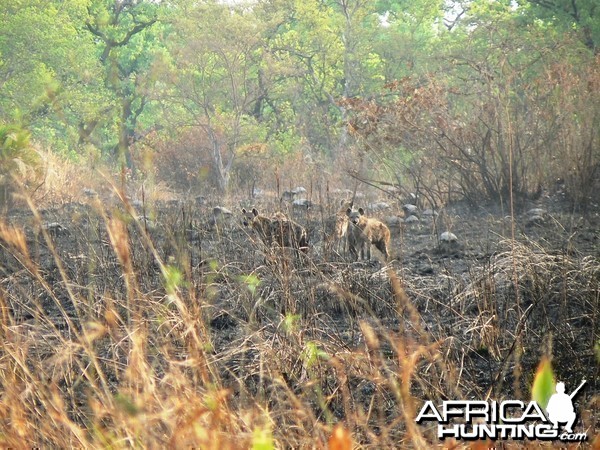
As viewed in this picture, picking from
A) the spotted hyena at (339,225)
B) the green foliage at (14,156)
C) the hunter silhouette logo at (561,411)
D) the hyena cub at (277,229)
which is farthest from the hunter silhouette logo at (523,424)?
the green foliage at (14,156)

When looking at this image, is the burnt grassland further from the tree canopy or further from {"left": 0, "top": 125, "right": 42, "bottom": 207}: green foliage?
{"left": 0, "top": 125, "right": 42, "bottom": 207}: green foliage

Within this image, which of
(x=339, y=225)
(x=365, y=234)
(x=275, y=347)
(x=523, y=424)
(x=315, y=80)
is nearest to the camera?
(x=523, y=424)

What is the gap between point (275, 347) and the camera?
4215mm

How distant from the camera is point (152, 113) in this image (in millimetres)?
39062

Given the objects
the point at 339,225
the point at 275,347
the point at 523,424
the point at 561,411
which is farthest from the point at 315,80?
the point at 561,411

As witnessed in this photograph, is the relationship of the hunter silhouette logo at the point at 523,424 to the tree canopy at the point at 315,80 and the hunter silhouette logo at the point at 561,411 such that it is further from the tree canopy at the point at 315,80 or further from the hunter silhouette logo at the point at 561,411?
the tree canopy at the point at 315,80

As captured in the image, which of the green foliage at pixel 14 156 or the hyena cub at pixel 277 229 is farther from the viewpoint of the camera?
the green foliage at pixel 14 156

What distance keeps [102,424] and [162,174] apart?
728 inches

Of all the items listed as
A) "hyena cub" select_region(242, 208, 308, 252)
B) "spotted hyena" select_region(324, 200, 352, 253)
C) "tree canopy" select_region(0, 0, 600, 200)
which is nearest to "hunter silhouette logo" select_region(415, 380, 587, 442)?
"hyena cub" select_region(242, 208, 308, 252)

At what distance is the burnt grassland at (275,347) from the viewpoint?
9.14 ft

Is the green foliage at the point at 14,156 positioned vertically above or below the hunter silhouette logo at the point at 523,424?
below

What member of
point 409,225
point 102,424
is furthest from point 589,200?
point 102,424

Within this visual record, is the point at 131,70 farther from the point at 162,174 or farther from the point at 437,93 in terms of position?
the point at 437,93

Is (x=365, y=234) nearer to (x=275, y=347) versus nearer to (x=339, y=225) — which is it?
(x=339, y=225)
